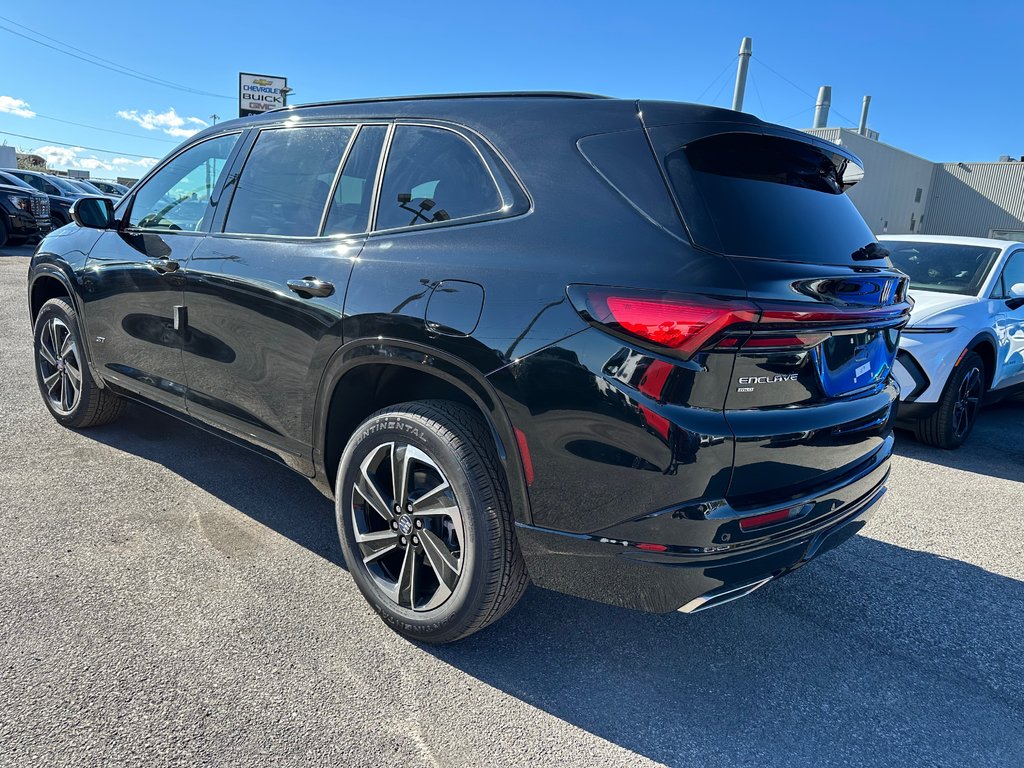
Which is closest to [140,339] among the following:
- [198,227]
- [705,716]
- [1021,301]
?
[198,227]

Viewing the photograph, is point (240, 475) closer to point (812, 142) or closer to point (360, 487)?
point (360, 487)

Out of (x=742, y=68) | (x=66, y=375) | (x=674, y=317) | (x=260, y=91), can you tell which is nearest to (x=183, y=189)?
(x=66, y=375)

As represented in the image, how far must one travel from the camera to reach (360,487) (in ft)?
8.59

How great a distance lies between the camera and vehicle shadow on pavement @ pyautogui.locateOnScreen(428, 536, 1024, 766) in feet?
7.08

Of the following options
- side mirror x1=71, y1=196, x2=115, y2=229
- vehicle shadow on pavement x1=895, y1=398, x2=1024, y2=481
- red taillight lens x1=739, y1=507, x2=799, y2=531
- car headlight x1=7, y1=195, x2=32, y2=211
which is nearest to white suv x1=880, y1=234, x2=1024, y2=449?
vehicle shadow on pavement x1=895, y1=398, x2=1024, y2=481

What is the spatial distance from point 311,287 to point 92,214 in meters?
2.10

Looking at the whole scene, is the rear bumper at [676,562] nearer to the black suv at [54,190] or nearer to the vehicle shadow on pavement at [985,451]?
the vehicle shadow on pavement at [985,451]

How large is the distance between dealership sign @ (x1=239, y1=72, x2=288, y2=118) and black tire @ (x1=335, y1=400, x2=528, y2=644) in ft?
90.1

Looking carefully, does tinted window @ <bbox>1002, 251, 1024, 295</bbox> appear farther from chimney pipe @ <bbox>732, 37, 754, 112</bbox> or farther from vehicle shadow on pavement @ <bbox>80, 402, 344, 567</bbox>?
chimney pipe @ <bbox>732, 37, 754, 112</bbox>

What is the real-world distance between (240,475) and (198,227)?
4.52ft

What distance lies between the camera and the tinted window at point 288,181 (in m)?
2.91

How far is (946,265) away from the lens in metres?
5.85

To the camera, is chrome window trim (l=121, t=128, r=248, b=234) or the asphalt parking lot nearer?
the asphalt parking lot

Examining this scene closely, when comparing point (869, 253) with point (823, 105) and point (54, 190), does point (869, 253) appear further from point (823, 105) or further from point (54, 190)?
point (823, 105)
